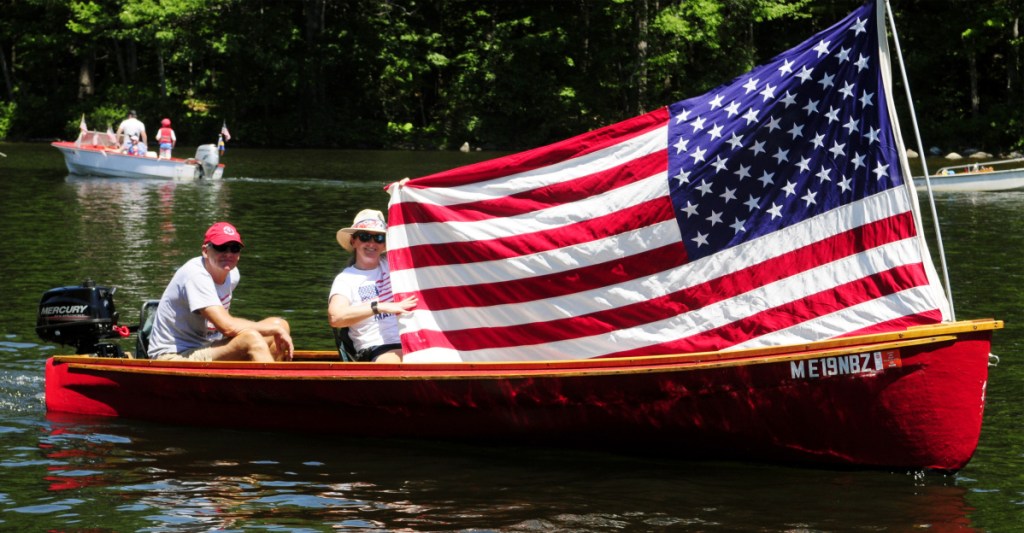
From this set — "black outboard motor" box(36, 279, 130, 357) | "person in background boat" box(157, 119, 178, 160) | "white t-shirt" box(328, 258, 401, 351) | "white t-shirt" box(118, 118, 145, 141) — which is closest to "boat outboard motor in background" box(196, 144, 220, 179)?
"person in background boat" box(157, 119, 178, 160)

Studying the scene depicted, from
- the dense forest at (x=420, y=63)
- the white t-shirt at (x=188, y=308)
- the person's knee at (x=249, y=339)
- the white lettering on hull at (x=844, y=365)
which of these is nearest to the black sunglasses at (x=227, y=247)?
the white t-shirt at (x=188, y=308)

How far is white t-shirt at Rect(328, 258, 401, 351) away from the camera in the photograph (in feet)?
34.7

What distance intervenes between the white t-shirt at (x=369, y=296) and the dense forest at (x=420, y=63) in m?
43.7

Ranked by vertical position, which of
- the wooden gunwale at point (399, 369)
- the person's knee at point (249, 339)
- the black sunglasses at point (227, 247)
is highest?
the black sunglasses at point (227, 247)

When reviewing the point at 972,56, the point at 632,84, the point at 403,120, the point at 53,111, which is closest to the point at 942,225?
the point at 972,56

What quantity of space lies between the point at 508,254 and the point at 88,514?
3.46m

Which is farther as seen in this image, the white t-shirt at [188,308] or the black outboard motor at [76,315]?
the black outboard motor at [76,315]

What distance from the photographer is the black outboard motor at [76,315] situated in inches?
462

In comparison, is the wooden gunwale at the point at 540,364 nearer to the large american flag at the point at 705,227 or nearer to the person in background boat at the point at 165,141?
the large american flag at the point at 705,227

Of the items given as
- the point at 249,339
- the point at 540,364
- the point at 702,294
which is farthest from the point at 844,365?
the point at 249,339

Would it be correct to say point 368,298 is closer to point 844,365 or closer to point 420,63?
point 844,365

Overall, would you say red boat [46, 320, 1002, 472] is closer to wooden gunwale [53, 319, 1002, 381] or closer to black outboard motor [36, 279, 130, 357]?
wooden gunwale [53, 319, 1002, 381]

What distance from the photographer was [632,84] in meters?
55.4

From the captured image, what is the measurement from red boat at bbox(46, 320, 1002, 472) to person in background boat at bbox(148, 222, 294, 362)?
8.2 inches
